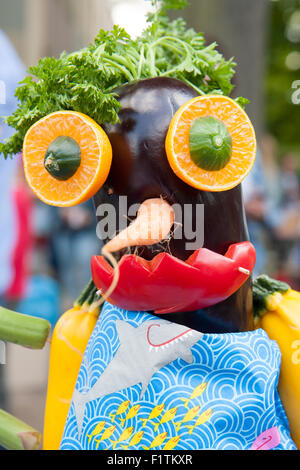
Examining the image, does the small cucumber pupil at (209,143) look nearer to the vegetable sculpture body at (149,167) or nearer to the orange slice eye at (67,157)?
the vegetable sculpture body at (149,167)

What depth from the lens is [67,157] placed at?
4.08 feet

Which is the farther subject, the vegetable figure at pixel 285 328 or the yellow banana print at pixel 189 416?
the vegetable figure at pixel 285 328

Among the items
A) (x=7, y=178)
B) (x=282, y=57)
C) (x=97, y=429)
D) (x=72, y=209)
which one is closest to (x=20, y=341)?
(x=97, y=429)

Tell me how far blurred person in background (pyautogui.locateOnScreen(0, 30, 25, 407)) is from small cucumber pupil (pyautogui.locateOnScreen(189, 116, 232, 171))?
1363 mm

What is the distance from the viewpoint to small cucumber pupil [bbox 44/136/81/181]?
124cm

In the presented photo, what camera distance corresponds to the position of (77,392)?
4.50 feet

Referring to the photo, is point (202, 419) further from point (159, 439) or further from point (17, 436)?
point (17, 436)

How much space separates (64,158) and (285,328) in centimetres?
61

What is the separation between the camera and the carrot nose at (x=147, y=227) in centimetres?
125

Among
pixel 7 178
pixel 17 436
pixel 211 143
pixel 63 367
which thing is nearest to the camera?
pixel 211 143

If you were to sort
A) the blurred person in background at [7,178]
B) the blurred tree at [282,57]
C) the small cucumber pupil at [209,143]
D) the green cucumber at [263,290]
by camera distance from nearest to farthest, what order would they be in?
the small cucumber pupil at [209,143] < the green cucumber at [263,290] < the blurred person in background at [7,178] < the blurred tree at [282,57]

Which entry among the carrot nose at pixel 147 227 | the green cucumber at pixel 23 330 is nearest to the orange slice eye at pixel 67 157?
the carrot nose at pixel 147 227

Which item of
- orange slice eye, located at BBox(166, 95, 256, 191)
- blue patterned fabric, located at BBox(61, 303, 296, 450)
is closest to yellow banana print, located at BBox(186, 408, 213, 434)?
blue patterned fabric, located at BBox(61, 303, 296, 450)

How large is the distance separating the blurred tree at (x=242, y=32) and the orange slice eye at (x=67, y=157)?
4.05 metres
